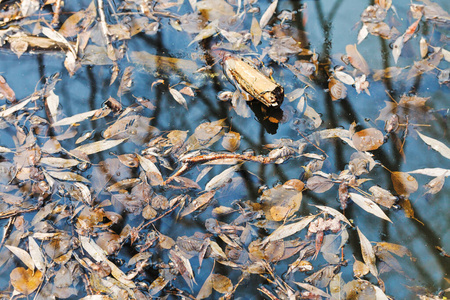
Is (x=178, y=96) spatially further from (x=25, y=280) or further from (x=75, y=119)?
(x=25, y=280)

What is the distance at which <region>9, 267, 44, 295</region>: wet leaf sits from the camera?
71.3 inches

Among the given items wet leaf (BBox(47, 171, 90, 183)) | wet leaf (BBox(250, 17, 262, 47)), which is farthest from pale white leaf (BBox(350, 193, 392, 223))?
wet leaf (BBox(47, 171, 90, 183))

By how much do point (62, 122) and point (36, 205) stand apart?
0.57 m

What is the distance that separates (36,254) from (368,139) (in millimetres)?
1980

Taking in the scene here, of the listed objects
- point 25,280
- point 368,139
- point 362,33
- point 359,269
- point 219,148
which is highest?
point 362,33

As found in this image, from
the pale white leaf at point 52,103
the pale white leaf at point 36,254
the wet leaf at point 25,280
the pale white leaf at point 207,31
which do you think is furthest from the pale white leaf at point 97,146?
the pale white leaf at point 207,31

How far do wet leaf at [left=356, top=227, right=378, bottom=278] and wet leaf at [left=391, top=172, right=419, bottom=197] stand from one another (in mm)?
342

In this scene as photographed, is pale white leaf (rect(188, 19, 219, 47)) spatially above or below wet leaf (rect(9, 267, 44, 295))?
above

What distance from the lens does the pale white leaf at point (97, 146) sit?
7.14 ft

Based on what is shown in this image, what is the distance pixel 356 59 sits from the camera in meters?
2.41

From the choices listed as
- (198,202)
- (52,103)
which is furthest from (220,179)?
(52,103)

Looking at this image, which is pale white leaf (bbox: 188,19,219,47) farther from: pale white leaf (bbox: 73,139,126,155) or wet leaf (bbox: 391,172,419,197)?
wet leaf (bbox: 391,172,419,197)

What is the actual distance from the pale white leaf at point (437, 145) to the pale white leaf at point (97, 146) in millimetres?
1839

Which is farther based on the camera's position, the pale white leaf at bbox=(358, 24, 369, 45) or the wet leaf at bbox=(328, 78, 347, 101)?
the pale white leaf at bbox=(358, 24, 369, 45)
